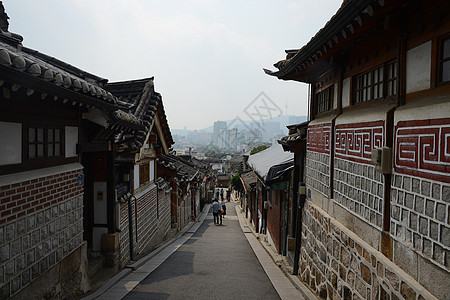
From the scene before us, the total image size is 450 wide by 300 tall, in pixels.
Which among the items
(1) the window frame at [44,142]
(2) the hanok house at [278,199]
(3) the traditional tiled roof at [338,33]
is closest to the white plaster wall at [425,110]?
(3) the traditional tiled roof at [338,33]

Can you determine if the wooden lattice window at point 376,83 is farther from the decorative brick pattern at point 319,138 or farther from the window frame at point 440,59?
the decorative brick pattern at point 319,138

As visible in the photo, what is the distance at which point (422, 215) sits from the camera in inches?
151

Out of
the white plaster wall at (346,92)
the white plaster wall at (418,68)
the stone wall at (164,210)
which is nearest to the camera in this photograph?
the white plaster wall at (418,68)

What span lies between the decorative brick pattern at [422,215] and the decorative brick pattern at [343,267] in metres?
0.44

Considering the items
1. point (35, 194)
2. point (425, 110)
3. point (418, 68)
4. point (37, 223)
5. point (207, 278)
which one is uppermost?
point (418, 68)

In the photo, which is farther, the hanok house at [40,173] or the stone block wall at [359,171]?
the stone block wall at [359,171]

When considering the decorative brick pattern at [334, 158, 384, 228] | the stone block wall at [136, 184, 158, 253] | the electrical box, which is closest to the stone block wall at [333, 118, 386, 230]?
the decorative brick pattern at [334, 158, 384, 228]

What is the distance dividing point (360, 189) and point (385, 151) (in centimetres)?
118

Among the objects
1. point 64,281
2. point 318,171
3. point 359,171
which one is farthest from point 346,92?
point 64,281

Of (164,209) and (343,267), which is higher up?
(343,267)

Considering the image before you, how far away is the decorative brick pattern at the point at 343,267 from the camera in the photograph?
4.29 metres

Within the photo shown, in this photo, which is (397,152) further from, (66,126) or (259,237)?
(259,237)

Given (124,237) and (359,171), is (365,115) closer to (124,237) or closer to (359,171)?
(359,171)

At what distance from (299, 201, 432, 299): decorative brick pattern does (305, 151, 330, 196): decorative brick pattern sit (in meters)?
0.53
